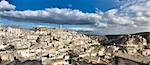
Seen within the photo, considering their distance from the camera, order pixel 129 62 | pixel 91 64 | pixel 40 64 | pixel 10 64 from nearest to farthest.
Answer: pixel 129 62 < pixel 91 64 < pixel 40 64 < pixel 10 64

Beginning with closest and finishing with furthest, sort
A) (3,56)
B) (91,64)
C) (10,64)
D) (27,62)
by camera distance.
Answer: (91,64), (27,62), (10,64), (3,56)

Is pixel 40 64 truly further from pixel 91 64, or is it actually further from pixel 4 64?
pixel 4 64

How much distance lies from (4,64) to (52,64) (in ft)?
23.3

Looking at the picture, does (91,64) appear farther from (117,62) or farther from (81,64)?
(117,62)

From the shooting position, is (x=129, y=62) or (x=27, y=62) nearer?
(x=129, y=62)

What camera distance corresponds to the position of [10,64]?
986 inches

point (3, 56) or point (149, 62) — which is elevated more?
point (149, 62)

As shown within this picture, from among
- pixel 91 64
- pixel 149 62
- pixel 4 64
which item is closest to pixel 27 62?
pixel 4 64

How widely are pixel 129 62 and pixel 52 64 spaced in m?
8.32

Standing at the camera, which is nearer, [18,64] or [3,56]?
[18,64]

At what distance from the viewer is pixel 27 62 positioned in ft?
76.0

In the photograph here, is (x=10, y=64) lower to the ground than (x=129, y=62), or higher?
lower

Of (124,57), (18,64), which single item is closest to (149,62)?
(124,57)

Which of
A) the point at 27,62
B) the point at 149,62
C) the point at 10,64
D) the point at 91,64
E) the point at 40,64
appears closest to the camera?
the point at 149,62
